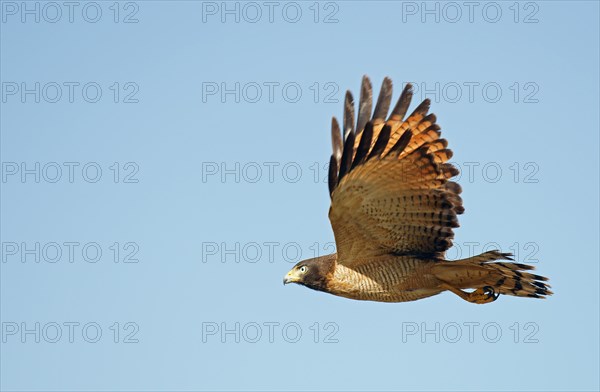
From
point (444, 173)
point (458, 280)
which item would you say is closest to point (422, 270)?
point (458, 280)

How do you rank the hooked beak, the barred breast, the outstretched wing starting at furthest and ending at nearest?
1. the hooked beak
2. the barred breast
3. the outstretched wing

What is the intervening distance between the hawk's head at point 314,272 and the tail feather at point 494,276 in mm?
1421

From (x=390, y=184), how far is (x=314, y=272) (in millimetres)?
1744

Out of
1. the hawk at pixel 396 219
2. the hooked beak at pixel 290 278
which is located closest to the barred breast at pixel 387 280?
the hawk at pixel 396 219

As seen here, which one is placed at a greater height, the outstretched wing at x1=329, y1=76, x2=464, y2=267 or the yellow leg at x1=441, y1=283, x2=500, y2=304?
the outstretched wing at x1=329, y1=76, x2=464, y2=267

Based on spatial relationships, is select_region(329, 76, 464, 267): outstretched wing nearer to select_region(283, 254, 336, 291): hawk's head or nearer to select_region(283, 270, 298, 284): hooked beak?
select_region(283, 254, 336, 291): hawk's head

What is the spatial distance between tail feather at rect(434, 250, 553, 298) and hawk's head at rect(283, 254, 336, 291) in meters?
1.42

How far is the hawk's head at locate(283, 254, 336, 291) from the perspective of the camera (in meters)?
14.3

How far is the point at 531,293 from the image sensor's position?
14305 millimetres

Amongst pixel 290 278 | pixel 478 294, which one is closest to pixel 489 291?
pixel 478 294

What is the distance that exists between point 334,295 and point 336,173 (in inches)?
78.5

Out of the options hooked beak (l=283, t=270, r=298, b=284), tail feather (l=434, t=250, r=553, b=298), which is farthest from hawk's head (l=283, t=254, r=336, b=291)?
tail feather (l=434, t=250, r=553, b=298)

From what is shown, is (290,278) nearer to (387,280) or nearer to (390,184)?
(387,280)

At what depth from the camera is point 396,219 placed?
45.2 feet
